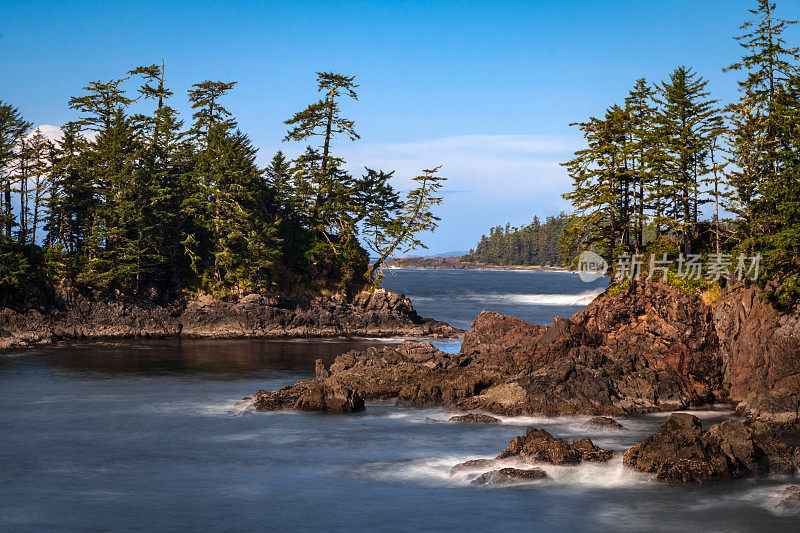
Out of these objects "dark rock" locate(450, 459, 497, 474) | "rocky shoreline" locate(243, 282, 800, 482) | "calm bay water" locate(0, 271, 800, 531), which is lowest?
"calm bay water" locate(0, 271, 800, 531)

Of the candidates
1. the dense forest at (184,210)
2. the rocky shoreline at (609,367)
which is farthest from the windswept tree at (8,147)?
the rocky shoreline at (609,367)

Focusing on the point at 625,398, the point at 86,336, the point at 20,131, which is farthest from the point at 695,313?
the point at 20,131

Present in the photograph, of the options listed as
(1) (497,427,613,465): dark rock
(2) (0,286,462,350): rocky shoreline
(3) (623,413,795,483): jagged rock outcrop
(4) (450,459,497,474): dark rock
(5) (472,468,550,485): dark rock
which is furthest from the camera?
(2) (0,286,462,350): rocky shoreline

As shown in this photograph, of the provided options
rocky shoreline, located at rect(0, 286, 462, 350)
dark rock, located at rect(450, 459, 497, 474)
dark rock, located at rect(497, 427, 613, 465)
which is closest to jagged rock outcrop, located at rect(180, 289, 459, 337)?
rocky shoreline, located at rect(0, 286, 462, 350)

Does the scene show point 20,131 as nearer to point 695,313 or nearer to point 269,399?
point 269,399

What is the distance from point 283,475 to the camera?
23719mm

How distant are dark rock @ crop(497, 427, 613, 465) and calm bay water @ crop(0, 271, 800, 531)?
1.45 feet

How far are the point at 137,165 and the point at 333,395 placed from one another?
36.9 meters

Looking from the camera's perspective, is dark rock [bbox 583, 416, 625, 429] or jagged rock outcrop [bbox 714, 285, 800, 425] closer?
dark rock [bbox 583, 416, 625, 429]

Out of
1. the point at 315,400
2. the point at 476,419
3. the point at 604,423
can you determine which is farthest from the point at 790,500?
the point at 315,400

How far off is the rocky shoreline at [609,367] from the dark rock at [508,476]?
744 cm

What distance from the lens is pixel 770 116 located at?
3662cm

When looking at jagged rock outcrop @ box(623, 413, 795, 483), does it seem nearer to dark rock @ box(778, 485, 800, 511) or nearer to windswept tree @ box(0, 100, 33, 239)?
dark rock @ box(778, 485, 800, 511)

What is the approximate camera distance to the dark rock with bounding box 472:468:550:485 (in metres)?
21.9
